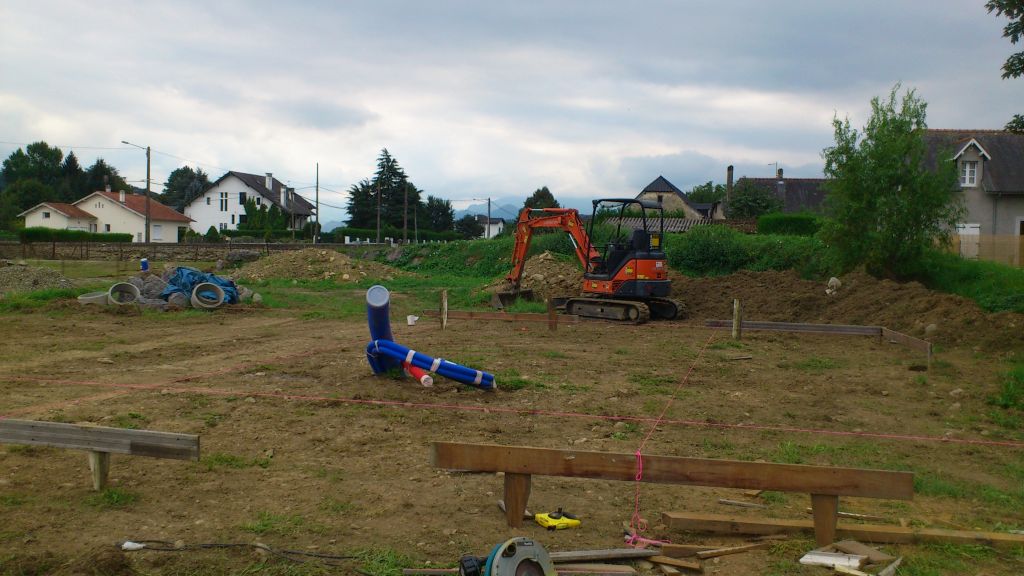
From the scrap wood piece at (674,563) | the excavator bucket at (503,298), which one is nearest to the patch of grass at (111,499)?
the scrap wood piece at (674,563)

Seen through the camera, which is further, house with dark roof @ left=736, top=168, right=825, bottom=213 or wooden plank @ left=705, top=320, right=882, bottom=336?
house with dark roof @ left=736, top=168, right=825, bottom=213

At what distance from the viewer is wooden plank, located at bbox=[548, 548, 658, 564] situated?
4.86 meters

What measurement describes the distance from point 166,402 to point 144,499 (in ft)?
10.5

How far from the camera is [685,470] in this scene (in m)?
5.36

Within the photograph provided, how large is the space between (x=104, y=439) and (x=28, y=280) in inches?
765

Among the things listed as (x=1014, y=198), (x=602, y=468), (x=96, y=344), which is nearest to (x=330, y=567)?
(x=602, y=468)

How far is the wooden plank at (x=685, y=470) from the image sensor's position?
5.25 m

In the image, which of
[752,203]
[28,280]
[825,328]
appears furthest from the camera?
[752,203]

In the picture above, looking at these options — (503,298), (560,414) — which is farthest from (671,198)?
(560,414)

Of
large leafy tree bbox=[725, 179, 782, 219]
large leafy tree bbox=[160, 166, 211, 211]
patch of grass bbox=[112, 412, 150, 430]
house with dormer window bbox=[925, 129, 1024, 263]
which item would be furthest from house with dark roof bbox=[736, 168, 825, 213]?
large leafy tree bbox=[160, 166, 211, 211]

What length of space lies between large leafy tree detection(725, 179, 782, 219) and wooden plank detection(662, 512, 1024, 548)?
48219mm

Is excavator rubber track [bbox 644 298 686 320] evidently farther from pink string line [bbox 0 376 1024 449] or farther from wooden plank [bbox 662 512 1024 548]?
wooden plank [bbox 662 512 1024 548]

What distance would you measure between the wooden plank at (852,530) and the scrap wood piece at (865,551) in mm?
174

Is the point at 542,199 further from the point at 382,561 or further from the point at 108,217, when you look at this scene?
the point at 382,561
